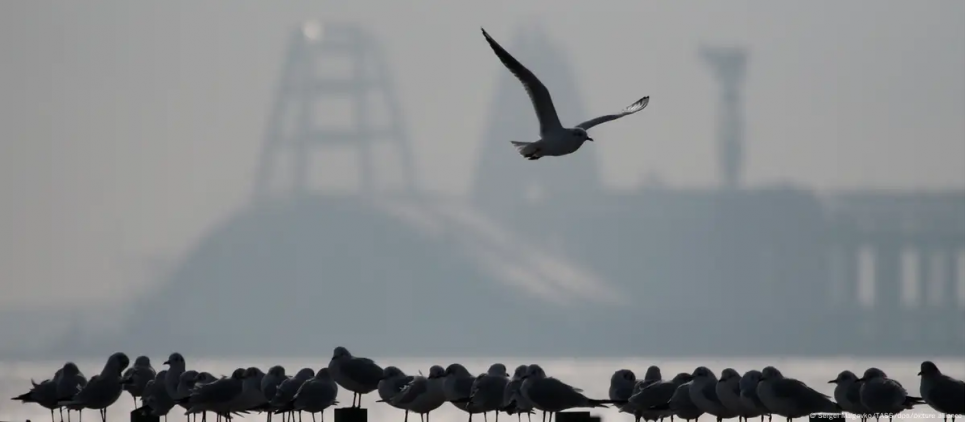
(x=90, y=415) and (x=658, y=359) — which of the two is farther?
(x=658, y=359)

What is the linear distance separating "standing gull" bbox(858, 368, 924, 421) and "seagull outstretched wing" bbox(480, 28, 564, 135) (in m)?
3.36

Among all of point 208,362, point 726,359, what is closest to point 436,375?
point 208,362

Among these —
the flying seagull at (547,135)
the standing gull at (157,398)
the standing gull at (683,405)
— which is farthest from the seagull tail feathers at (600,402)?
the standing gull at (157,398)

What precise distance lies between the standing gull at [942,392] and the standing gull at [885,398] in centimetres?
21

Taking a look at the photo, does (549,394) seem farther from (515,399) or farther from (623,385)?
(623,385)

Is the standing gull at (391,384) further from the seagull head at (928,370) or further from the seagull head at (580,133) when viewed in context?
the seagull head at (928,370)

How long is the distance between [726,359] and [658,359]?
9899 millimetres

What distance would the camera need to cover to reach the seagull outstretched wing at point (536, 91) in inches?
518

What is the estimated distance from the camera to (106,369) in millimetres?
15508

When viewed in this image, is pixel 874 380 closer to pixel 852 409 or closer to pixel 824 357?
pixel 852 409

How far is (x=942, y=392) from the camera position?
1229cm

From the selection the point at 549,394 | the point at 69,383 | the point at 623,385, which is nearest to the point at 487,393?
the point at 549,394

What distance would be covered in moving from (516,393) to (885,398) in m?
2.76

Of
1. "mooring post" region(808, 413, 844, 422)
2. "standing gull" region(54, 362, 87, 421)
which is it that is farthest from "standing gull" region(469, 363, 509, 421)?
"standing gull" region(54, 362, 87, 421)
